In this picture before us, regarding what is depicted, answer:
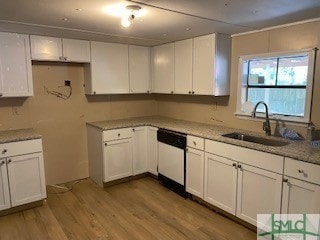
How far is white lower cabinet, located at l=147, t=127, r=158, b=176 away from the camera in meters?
3.70

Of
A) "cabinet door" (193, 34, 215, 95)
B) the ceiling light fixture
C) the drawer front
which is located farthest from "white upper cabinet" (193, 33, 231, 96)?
the ceiling light fixture

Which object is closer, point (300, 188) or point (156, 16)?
point (300, 188)

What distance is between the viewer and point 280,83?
2.83 m

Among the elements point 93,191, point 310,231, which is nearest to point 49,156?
point 93,191

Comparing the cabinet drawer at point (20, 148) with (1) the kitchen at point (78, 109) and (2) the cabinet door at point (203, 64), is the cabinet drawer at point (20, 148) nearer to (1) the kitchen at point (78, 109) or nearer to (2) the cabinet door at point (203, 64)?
(1) the kitchen at point (78, 109)

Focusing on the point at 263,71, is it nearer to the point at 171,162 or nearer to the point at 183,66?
the point at 183,66

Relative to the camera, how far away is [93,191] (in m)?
3.47

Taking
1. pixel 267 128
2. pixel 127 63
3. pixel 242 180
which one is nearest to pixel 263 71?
Result: pixel 267 128

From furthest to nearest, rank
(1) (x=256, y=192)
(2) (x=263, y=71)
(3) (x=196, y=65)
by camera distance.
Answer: (3) (x=196, y=65), (2) (x=263, y=71), (1) (x=256, y=192)

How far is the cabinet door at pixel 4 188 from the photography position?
2.71 m

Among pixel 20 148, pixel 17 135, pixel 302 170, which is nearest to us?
pixel 302 170

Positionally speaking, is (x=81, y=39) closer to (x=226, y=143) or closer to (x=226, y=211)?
(x=226, y=143)

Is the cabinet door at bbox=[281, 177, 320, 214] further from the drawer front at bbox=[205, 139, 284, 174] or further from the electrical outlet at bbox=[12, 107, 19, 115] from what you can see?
the electrical outlet at bbox=[12, 107, 19, 115]

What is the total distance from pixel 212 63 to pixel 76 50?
6.16 ft
